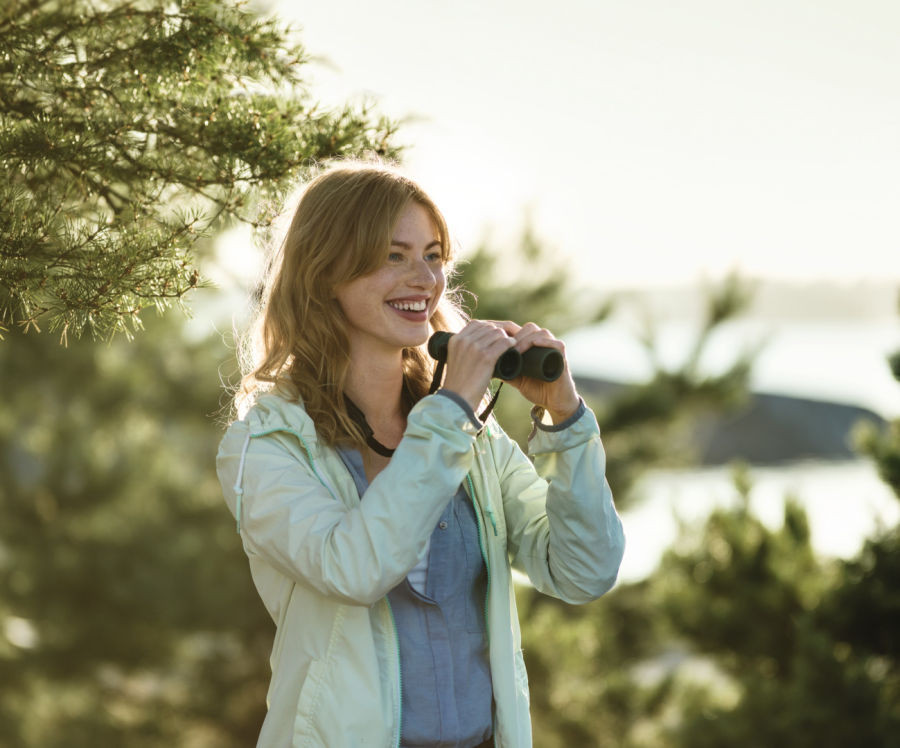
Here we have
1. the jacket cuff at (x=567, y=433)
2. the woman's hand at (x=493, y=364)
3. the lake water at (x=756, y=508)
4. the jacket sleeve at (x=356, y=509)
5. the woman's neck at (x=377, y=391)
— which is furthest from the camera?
the lake water at (x=756, y=508)

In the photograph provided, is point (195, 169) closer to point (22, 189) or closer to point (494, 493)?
point (22, 189)

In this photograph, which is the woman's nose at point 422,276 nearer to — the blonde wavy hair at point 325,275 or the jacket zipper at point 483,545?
the blonde wavy hair at point 325,275

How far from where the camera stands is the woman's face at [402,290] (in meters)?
1.51

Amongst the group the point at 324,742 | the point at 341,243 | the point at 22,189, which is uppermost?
the point at 22,189

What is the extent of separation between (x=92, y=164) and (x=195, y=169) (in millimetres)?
178

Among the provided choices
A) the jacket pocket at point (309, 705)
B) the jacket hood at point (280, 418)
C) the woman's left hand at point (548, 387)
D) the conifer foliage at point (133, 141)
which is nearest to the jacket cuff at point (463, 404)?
the woman's left hand at point (548, 387)

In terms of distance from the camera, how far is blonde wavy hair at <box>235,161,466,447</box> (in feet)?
4.91

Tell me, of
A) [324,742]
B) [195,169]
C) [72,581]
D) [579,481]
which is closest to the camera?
[324,742]

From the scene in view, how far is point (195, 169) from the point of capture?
5.65ft

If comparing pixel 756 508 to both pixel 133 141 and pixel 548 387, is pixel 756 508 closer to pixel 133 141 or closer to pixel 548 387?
pixel 548 387

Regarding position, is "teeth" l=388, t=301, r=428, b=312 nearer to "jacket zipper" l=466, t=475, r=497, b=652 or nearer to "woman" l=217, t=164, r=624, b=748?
"woman" l=217, t=164, r=624, b=748

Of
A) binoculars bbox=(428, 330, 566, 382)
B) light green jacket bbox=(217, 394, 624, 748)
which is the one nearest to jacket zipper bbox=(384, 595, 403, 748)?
light green jacket bbox=(217, 394, 624, 748)

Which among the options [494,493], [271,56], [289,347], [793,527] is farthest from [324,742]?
[793,527]

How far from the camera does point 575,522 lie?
4.68 feet
